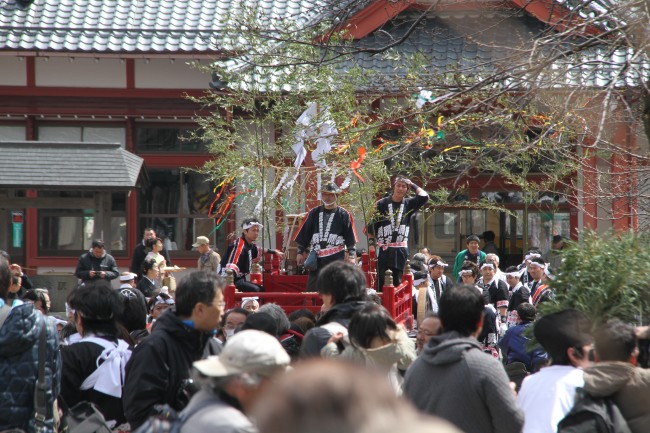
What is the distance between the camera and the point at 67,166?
1346 centimetres

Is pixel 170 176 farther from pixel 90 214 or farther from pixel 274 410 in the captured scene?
pixel 274 410

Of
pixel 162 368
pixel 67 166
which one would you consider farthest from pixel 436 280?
pixel 162 368

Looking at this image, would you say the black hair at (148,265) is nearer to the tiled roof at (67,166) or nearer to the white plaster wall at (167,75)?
the tiled roof at (67,166)

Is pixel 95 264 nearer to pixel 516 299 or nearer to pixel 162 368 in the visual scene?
pixel 516 299

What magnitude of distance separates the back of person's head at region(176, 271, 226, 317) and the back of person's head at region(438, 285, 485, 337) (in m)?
1.07

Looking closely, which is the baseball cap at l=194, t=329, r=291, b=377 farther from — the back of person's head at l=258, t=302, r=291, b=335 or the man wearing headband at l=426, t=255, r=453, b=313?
the man wearing headband at l=426, t=255, r=453, b=313

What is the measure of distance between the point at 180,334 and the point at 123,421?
3.46 ft

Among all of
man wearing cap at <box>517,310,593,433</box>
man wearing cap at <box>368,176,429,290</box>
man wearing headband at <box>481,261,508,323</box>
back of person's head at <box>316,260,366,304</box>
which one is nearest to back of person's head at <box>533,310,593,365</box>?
man wearing cap at <box>517,310,593,433</box>

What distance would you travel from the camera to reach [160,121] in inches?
650

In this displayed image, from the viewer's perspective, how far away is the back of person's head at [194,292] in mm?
4223

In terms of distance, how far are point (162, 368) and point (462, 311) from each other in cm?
139

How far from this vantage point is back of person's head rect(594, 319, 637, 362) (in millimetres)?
3918

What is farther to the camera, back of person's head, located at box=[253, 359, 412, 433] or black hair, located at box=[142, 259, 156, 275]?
black hair, located at box=[142, 259, 156, 275]

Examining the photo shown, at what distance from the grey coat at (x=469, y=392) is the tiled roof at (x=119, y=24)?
12.0m
